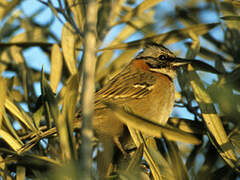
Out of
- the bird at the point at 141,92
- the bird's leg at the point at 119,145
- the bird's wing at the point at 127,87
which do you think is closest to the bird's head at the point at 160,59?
the bird at the point at 141,92

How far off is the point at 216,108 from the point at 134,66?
2.25m

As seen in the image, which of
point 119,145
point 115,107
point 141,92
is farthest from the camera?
point 141,92

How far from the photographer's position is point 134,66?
5.42 metres

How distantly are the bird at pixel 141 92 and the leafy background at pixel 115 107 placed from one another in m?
0.18

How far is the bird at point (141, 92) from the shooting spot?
13.5 feet

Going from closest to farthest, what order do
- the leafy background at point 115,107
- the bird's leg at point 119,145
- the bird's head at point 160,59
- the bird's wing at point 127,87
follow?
the leafy background at point 115,107, the bird's leg at point 119,145, the bird's wing at point 127,87, the bird's head at point 160,59

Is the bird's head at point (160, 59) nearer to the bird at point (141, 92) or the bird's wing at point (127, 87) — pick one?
the bird at point (141, 92)

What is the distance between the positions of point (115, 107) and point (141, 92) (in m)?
2.66

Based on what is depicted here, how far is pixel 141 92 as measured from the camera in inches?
179

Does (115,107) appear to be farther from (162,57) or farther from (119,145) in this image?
(162,57)

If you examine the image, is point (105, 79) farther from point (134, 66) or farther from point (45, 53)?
point (45, 53)

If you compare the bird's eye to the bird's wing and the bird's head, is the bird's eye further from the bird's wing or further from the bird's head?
the bird's wing

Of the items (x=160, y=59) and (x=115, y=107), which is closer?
(x=115, y=107)

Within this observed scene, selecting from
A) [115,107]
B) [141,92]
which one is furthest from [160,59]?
[115,107]
